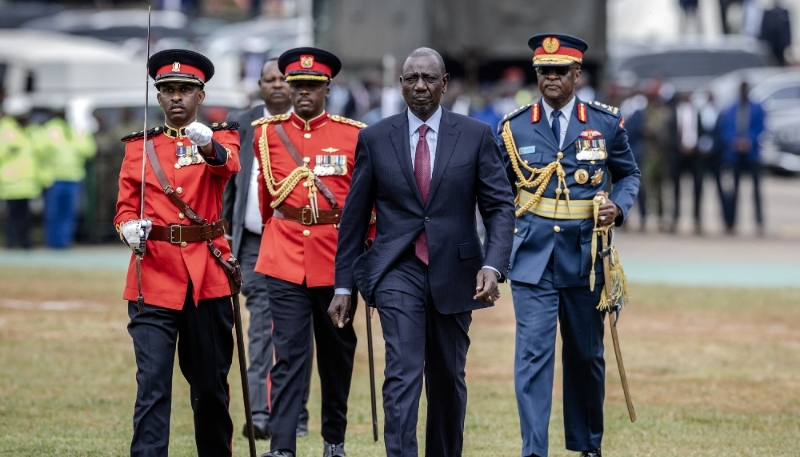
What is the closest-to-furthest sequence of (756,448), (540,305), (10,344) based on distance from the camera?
(540,305)
(756,448)
(10,344)

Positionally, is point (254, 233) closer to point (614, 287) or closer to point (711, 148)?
point (614, 287)

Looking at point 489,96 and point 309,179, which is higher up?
point 489,96

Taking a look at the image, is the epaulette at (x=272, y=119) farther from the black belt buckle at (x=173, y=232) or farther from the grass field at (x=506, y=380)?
the grass field at (x=506, y=380)

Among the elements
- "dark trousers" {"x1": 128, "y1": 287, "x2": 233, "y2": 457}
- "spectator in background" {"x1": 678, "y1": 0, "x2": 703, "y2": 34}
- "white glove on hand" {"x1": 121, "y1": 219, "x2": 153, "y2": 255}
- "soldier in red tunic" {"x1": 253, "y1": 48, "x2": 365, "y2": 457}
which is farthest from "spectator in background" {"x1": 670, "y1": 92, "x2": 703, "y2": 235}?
"white glove on hand" {"x1": 121, "y1": 219, "x2": 153, "y2": 255}

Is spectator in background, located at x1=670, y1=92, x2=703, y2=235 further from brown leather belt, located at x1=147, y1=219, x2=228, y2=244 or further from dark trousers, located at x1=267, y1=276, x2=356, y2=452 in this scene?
brown leather belt, located at x1=147, y1=219, x2=228, y2=244

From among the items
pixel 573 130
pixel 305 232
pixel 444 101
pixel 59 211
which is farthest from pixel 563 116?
pixel 444 101

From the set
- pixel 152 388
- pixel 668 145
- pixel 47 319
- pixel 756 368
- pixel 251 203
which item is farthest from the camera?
pixel 668 145

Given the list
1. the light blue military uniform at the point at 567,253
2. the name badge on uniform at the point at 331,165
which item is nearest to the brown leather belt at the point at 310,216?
the name badge on uniform at the point at 331,165

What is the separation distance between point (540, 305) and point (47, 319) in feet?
23.7

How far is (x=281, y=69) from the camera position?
895 cm

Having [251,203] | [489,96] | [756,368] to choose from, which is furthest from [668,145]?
[251,203]

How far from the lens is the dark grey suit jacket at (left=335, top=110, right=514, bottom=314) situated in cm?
753

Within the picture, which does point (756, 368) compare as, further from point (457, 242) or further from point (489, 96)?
point (489, 96)

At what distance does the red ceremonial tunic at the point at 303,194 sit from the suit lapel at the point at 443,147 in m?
1.26
